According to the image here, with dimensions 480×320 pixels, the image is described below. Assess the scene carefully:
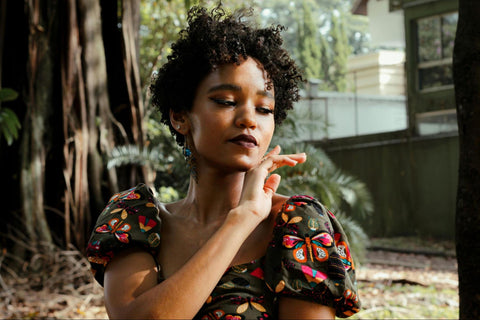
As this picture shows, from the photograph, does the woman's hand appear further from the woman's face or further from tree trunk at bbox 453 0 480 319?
tree trunk at bbox 453 0 480 319

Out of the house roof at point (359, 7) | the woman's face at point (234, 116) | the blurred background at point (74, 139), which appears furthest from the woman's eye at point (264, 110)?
the house roof at point (359, 7)

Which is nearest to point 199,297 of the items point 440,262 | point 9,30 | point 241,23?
point 241,23

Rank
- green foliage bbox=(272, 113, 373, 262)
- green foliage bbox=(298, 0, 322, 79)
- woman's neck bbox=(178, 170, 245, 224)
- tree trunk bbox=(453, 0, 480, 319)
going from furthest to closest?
green foliage bbox=(298, 0, 322, 79), green foliage bbox=(272, 113, 373, 262), tree trunk bbox=(453, 0, 480, 319), woman's neck bbox=(178, 170, 245, 224)

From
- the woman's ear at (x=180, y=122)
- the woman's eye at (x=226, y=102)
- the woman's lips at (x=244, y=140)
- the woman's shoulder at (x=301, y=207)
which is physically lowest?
the woman's shoulder at (x=301, y=207)

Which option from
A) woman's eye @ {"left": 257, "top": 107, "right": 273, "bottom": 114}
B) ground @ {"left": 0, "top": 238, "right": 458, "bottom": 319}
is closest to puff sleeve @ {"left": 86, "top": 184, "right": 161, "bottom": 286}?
woman's eye @ {"left": 257, "top": 107, "right": 273, "bottom": 114}

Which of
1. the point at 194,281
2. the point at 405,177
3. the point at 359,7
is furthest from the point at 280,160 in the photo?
the point at 359,7

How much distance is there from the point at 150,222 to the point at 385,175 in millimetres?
10194

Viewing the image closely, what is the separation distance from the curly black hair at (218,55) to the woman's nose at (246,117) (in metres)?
0.14

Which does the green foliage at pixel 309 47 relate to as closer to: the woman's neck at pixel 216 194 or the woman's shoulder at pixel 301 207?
the woman's neck at pixel 216 194

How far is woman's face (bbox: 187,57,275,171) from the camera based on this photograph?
188 cm

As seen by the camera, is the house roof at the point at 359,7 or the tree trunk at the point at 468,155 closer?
the tree trunk at the point at 468,155

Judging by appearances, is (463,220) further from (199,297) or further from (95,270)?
(95,270)

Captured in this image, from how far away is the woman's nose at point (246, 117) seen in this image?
1.87 metres

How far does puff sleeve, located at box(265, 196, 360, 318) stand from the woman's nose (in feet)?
0.87
